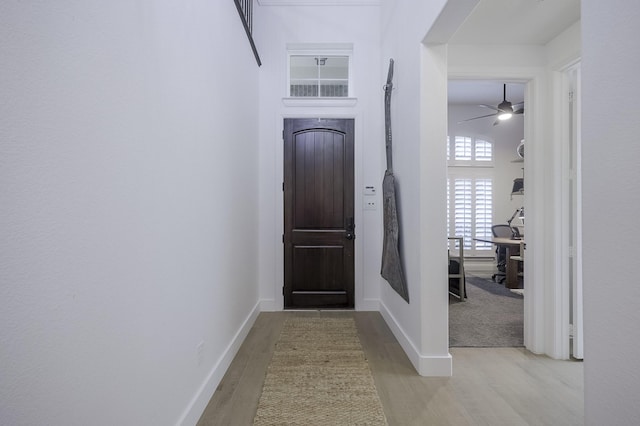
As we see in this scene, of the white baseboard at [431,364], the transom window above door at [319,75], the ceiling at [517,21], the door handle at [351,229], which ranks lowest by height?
the white baseboard at [431,364]

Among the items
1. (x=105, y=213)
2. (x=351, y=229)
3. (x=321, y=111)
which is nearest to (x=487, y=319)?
(x=351, y=229)

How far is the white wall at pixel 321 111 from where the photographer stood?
353 centimetres

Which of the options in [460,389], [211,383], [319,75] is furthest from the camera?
[319,75]

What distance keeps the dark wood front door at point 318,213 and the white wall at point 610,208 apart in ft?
8.86

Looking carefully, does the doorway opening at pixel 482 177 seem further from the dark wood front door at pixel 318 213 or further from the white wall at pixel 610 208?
the white wall at pixel 610 208

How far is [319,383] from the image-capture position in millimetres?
1969

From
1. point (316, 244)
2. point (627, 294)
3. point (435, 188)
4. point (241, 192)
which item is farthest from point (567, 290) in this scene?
point (241, 192)

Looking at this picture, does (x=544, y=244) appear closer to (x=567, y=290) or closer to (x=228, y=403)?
(x=567, y=290)

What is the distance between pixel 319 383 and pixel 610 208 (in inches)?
71.8

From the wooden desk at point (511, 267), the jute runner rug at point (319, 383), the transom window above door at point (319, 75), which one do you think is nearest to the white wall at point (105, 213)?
the jute runner rug at point (319, 383)

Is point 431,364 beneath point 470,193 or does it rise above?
beneath

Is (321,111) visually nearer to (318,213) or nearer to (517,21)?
(318,213)

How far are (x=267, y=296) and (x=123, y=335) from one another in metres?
2.57

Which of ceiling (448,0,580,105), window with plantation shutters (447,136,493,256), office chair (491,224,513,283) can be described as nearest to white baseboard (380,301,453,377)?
ceiling (448,0,580,105)
